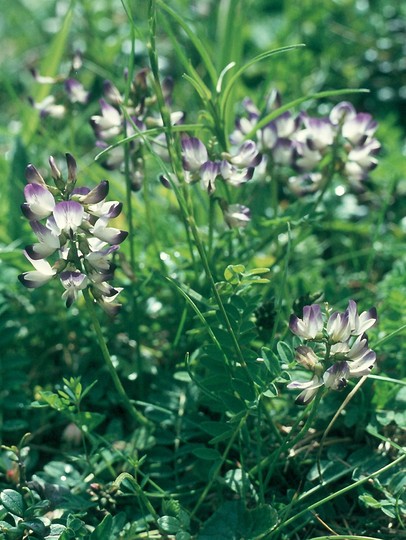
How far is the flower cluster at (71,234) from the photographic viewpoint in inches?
62.0

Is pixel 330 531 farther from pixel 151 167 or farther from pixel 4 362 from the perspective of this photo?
pixel 151 167

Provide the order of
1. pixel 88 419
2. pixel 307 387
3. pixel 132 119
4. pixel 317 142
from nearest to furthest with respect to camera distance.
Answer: pixel 307 387 → pixel 88 419 → pixel 132 119 → pixel 317 142

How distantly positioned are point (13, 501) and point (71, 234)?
0.56 meters

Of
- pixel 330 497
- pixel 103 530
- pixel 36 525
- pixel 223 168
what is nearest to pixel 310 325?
pixel 330 497

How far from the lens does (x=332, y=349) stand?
5.26ft

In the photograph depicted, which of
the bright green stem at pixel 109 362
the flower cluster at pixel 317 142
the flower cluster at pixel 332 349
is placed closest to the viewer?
the flower cluster at pixel 332 349

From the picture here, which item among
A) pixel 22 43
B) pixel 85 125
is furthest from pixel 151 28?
pixel 22 43

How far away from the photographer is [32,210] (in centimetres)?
159

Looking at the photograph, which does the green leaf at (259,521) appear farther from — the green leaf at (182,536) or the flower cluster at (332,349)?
the flower cluster at (332,349)

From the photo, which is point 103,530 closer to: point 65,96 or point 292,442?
point 292,442

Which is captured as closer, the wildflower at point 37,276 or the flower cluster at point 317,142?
the wildflower at point 37,276

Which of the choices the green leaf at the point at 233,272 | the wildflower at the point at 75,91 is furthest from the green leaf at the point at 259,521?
the wildflower at the point at 75,91

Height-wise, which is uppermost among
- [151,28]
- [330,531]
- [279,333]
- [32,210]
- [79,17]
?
[151,28]

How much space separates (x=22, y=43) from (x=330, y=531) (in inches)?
122
